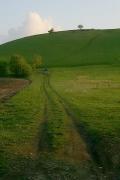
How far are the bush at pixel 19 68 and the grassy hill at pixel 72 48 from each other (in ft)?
68.4

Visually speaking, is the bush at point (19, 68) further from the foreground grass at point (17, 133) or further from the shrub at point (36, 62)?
the foreground grass at point (17, 133)

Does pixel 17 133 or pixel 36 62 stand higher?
pixel 36 62

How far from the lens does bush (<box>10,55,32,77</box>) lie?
9575 cm

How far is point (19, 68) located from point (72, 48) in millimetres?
45809

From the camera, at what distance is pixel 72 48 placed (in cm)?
14025

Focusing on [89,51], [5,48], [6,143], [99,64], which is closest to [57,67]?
[99,64]

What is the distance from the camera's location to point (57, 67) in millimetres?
115000

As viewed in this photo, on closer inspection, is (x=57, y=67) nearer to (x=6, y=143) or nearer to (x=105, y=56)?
Answer: (x=105, y=56)

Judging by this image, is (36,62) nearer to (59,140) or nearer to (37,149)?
(59,140)

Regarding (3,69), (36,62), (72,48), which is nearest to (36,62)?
(36,62)

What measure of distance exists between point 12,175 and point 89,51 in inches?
4649

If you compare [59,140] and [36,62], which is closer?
[59,140]

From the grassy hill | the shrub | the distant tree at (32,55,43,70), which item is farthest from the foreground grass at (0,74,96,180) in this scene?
the grassy hill

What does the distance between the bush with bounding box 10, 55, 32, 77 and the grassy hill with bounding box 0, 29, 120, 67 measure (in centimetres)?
2084
